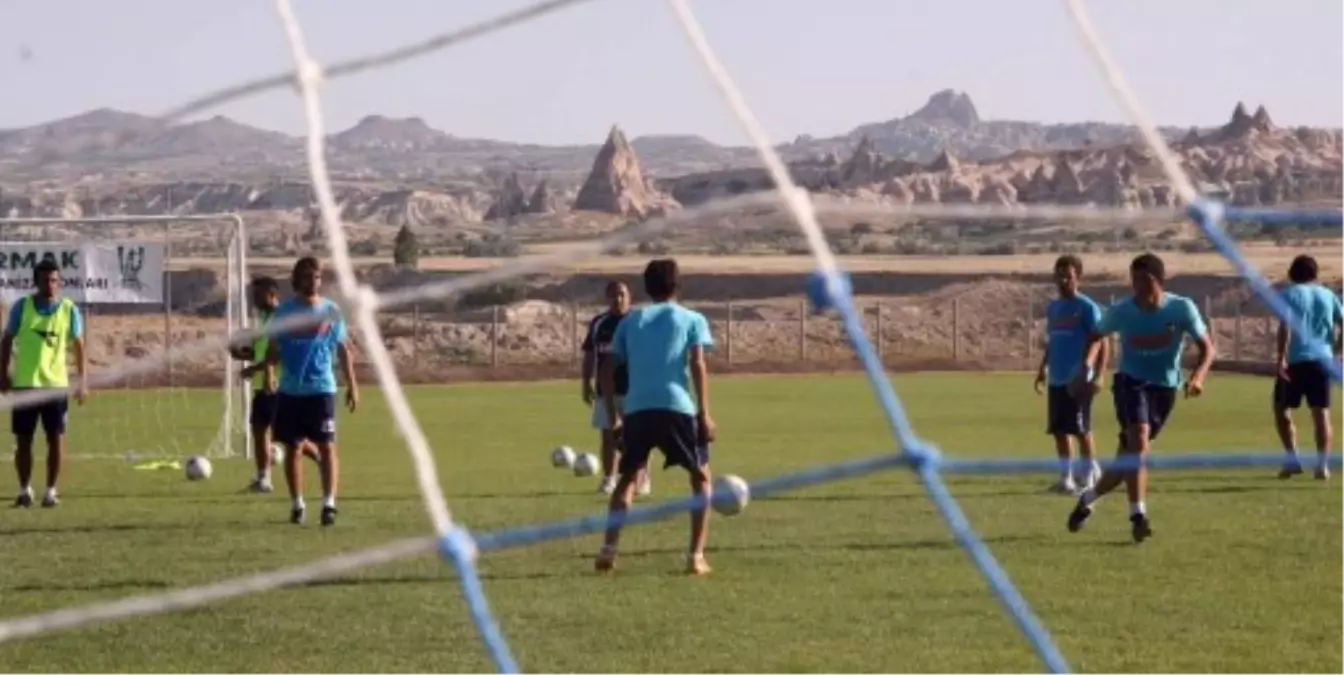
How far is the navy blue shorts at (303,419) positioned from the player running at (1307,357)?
603cm

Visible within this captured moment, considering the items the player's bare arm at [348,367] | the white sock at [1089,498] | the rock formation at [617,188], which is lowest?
the white sock at [1089,498]

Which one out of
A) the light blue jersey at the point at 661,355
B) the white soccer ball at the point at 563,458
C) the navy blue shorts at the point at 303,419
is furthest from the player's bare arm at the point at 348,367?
the white soccer ball at the point at 563,458

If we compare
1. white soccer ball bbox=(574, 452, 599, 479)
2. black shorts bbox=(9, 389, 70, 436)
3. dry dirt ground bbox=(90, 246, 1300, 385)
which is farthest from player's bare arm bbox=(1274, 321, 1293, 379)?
dry dirt ground bbox=(90, 246, 1300, 385)

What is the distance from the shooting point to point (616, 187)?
63000mm

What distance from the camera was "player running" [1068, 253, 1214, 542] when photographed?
12.9 metres

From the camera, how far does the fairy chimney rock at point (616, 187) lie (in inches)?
2371

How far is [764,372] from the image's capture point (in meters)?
46.0

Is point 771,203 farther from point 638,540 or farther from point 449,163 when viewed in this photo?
point 449,163

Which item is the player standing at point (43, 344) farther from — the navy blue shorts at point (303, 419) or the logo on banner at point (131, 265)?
Result: the logo on banner at point (131, 265)

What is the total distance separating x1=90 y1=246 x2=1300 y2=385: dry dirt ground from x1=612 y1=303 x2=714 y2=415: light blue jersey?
28.8 m

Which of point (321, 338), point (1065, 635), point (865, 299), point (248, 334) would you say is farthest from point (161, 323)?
point (248, 334)

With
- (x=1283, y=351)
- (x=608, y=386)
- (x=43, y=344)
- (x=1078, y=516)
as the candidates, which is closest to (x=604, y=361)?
(x=608, y=386)

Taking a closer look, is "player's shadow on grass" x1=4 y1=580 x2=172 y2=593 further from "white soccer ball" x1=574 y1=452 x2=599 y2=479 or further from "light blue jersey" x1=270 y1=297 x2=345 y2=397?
"white soccer ball" x1=574 y1=452 x2=599 y2=479

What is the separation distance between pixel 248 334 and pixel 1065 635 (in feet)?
17.6
